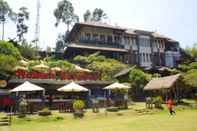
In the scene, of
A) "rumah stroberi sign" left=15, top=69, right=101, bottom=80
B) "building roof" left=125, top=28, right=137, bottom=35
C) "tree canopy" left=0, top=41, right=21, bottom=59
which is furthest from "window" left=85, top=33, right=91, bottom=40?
"rumah stroberi sign" left=15, top=69, right=101, bottom=80

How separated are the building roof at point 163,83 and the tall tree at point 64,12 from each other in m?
25.9

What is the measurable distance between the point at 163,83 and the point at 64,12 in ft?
98.6

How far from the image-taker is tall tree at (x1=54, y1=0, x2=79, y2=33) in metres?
59.6

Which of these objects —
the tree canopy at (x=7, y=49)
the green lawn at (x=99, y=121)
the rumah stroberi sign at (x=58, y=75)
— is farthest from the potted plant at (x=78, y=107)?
the tree canopy at (x=7, y=49)

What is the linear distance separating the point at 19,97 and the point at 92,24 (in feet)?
78.7

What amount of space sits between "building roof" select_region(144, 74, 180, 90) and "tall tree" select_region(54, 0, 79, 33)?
25.9 meters

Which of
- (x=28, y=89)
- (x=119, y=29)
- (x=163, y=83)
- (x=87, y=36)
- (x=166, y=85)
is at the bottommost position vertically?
(x=28, y=89)

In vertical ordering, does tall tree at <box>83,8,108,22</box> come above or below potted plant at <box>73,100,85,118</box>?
above

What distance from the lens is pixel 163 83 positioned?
36438mm

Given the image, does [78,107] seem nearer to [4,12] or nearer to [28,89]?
[28,89]

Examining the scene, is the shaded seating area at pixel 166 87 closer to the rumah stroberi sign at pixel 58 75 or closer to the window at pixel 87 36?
the rumah stroberi sign at pixel 58 75

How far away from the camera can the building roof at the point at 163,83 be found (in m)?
34.9

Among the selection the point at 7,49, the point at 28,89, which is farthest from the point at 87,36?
the point at 28,89

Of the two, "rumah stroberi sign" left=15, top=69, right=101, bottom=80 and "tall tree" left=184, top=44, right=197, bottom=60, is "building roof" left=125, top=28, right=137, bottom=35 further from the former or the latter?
"rumah stroberi sign" left=15, top=69, right=101, bottom=80
